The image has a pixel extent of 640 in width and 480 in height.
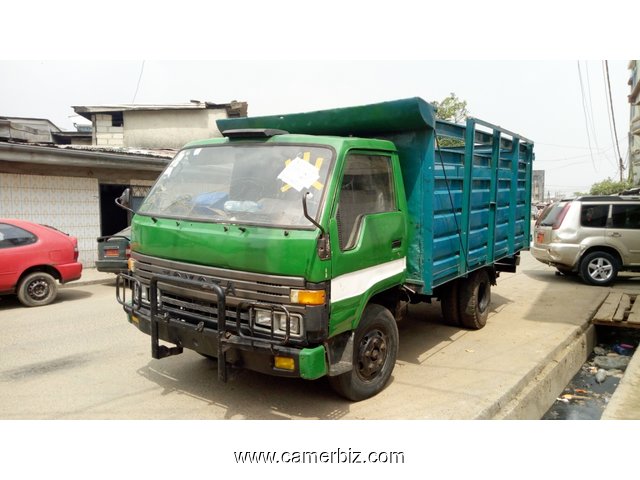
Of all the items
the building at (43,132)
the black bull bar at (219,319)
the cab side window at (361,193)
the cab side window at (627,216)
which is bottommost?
the black bull bar at (219,319)

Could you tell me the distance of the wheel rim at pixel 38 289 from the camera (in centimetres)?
772

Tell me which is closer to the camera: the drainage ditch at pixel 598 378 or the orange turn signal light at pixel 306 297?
the orange turn signal light at pixel 306 297

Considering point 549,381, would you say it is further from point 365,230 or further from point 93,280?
point 93,280

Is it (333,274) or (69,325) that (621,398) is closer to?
(333,274)

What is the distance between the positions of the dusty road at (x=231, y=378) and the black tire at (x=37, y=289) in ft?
1.56

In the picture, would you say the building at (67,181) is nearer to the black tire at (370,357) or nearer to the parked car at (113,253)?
the parked car at (113,253)

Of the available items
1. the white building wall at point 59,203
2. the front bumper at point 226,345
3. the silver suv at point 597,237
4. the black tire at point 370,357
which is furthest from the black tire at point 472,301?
the white building wall at point 59,203

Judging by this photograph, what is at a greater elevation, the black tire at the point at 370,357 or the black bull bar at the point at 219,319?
the black bull bar at the point at 219,319

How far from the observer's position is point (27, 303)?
7.67 metres

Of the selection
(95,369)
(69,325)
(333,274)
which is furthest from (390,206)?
(69,325)

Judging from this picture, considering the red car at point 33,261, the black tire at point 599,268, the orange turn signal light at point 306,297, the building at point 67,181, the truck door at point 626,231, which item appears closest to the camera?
the orange turn signal light at point 306,297

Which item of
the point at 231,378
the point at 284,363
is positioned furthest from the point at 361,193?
the point at 231,378

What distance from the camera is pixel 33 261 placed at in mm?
7645
